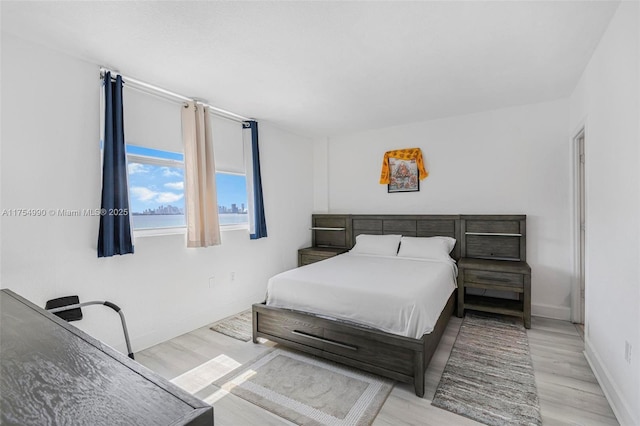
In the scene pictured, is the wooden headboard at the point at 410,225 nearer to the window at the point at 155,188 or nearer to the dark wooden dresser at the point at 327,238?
the dark wooden dresser at the point at 327,238

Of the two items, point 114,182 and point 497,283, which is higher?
point 114,182

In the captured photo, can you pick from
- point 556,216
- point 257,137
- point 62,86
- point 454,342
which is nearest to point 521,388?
point 454,342

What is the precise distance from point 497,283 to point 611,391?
4.62 ft

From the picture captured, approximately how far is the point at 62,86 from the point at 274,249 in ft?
9.37

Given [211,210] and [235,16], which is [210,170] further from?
[235,16]

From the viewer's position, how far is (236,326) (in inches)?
130

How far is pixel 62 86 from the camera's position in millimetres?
2340

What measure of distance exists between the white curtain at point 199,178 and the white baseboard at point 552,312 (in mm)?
3792

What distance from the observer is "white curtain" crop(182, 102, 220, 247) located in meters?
3.12

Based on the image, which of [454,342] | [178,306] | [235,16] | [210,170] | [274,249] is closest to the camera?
[235,16]

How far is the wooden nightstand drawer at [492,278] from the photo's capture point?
3193mm

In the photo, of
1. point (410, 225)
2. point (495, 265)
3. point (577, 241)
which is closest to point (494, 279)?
point (495, 265)

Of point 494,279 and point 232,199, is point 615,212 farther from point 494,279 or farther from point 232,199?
point 232,199

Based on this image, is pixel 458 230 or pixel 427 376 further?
pixel 458 230
